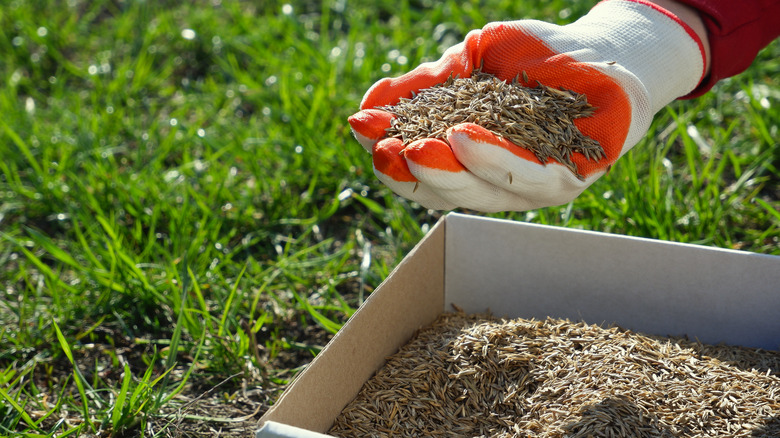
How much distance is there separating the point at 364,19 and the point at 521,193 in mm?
2476

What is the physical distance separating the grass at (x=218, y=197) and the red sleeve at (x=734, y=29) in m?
0.46

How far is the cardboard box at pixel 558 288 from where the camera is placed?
67.5 inches

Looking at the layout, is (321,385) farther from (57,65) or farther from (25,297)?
(57,65)

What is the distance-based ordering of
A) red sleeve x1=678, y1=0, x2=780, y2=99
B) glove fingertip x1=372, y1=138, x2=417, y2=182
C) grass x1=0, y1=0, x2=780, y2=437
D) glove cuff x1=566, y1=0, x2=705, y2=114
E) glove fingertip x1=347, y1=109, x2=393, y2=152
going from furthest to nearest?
grass x1=0, y1=0, x2=780, y2=437 < red sleeve x1=678, y1=0, x2=780, y2=99 < glove cuff x1=566, y1=0, x2=705, y2=114 < glove fingertip x1=347, y1=109, x2=393, y2=152 < glove fingertip x1=372, y1=138, x2=417, y2=182

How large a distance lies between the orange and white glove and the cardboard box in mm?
257

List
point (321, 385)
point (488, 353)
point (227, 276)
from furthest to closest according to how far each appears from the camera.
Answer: point (227, 276)
point (488, 353)
point (321, 385)

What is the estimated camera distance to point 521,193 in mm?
1568

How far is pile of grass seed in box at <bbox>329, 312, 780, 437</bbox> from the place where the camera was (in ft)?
4.84

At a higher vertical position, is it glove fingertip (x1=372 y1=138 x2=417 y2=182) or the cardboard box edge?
glove fingertip (x1=372 y1=138 x2=417 y2=182)

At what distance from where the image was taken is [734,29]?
191 centimetres

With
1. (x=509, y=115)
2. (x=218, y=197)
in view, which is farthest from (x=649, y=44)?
(x=218, y=197)

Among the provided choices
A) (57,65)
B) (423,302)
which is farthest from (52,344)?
(57,65)

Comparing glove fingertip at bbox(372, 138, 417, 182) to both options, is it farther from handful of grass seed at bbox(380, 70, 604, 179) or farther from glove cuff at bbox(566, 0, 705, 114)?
glove cuff at bbox(566, 0, 705, 114)

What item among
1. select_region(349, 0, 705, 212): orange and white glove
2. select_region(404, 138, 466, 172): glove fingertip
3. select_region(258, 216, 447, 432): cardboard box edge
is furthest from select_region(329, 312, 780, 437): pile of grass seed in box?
select_region(404, 138, 466, 172): glove fingertip
